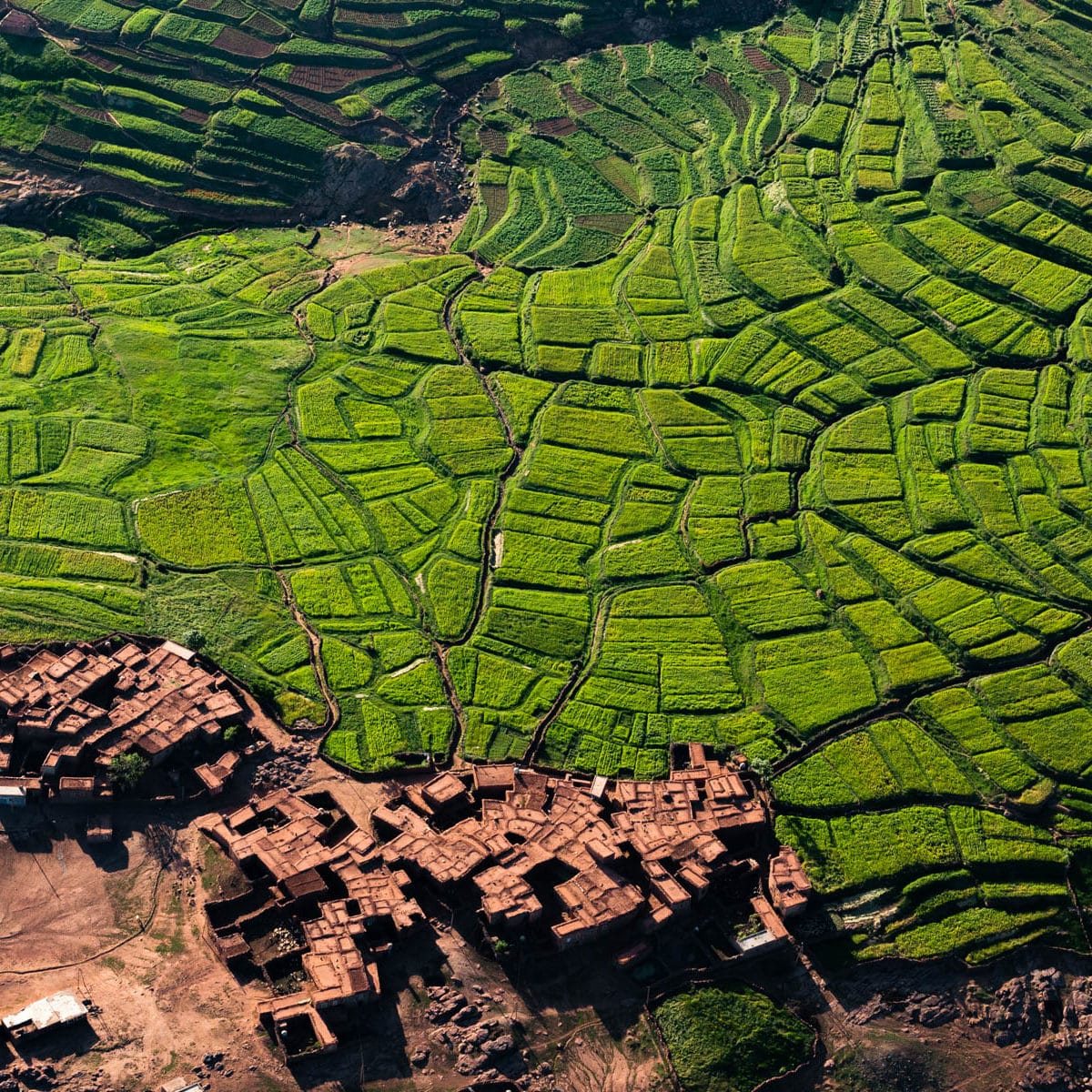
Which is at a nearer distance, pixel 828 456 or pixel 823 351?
pixel 828 456

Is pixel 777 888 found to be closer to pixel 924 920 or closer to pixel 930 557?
pixel 924 920

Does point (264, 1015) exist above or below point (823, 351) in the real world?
below

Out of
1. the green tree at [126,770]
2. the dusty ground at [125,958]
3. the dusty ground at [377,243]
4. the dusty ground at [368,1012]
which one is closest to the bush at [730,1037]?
the dusty ground at [368,1012]

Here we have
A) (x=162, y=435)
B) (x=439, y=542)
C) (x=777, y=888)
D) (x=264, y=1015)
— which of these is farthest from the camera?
(x=162, y=435)

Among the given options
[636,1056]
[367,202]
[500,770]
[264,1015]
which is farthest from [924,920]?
[367,202]

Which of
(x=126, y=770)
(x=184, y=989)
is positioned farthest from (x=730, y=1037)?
(x=126, y=770)

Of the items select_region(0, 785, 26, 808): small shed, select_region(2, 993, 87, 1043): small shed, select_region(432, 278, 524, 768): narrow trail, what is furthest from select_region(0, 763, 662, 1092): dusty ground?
select_region(432, 278, 524, 768): narrow trail
